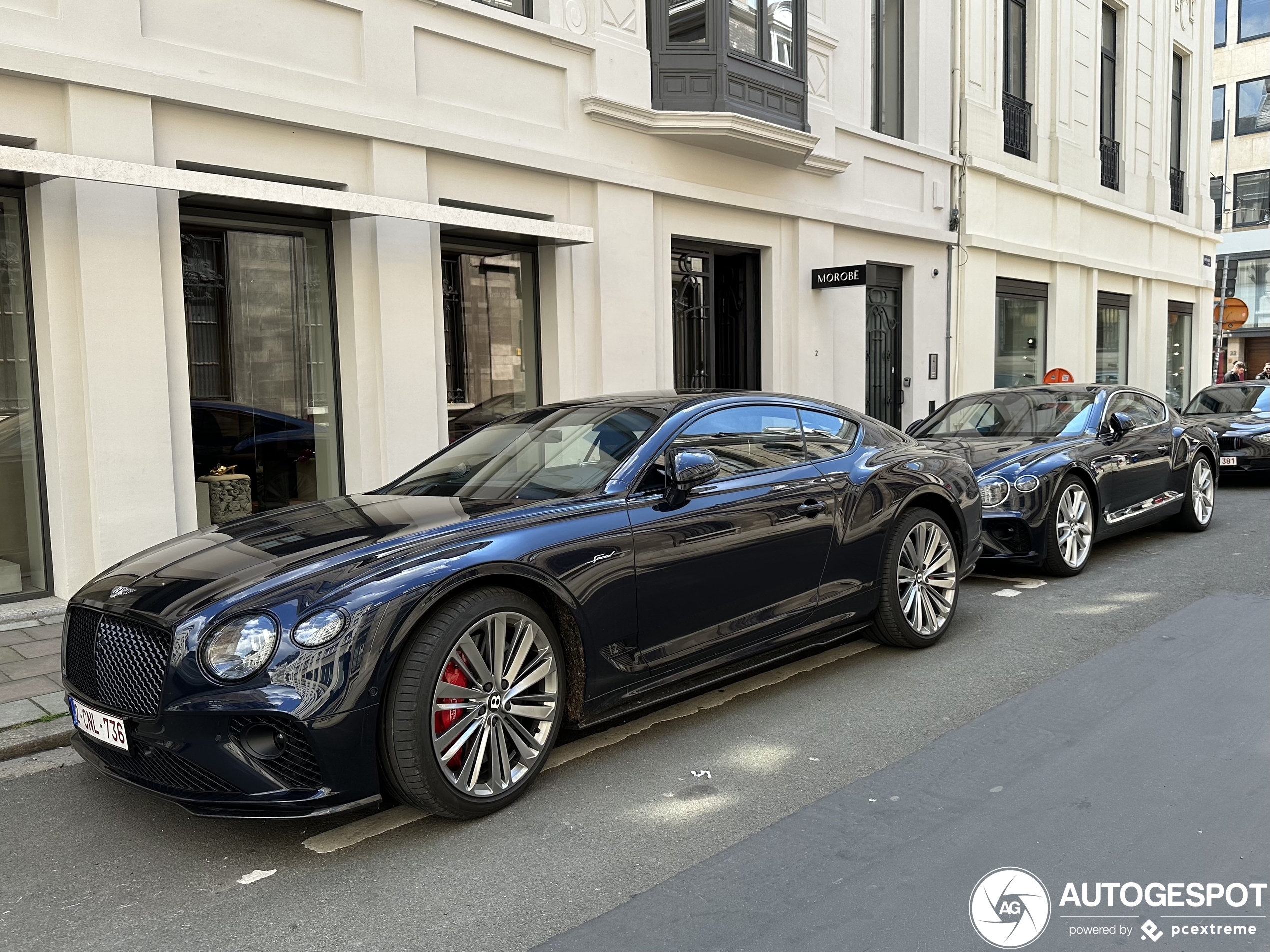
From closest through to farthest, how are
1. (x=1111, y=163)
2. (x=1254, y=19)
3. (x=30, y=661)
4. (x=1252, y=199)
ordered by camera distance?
(x=30, y=661)
(x=1111, y=163)
(x=1254, y=19)
(x=1252, y=199)

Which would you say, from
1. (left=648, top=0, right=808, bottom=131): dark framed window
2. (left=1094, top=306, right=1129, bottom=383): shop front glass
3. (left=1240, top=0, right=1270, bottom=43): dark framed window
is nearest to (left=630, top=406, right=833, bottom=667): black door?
(left=648, top=0, right=808, bottom=131): dark framed window

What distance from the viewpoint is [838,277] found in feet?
42.3

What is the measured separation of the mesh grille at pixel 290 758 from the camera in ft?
10.6

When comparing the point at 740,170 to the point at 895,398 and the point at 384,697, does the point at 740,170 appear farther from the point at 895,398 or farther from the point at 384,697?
the point at 384,697

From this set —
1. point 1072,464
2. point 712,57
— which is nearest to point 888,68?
point 712,57

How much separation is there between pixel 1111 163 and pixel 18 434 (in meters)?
20.7

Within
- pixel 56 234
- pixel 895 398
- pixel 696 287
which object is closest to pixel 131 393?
pixel 56 234

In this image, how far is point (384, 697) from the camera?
336 centimetres

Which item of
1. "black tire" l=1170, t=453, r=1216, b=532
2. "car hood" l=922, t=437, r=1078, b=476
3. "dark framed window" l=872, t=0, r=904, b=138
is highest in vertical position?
"dark framed window" l=872, t=0, r=904, b=138

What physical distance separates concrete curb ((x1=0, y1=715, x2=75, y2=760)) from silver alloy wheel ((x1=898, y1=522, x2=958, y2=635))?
4218mm

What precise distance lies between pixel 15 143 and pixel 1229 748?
7.88 meters

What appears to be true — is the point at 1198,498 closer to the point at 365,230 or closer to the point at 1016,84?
the point at 365,230

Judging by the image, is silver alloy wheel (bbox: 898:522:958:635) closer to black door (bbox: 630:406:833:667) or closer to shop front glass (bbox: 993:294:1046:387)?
black door (bbox: 630:406:833:667)

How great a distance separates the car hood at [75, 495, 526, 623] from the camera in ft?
11.4
